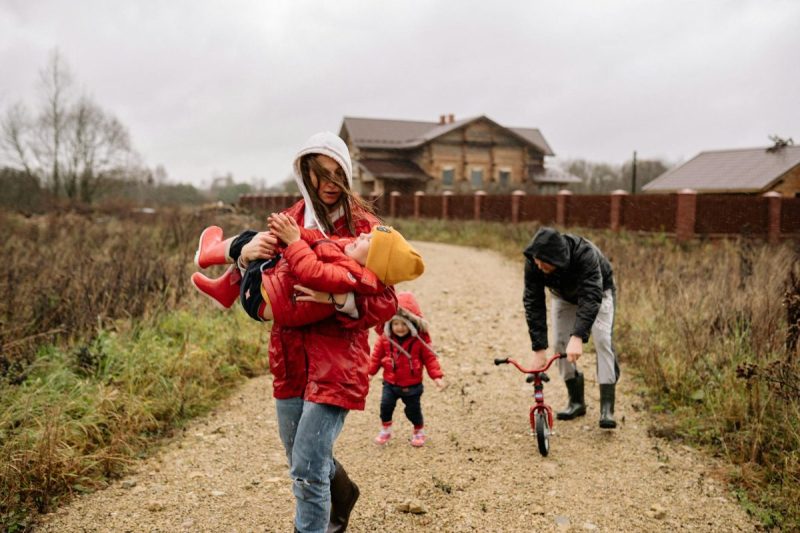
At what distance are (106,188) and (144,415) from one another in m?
36.9

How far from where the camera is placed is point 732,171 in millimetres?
27391

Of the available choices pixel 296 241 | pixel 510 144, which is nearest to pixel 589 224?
pixel 296 241

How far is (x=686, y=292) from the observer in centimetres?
741

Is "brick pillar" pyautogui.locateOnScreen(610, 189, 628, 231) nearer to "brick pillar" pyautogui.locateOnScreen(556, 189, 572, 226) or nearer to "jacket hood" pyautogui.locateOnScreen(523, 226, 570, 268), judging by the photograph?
"brick pillar" pyautogui.locateOnScreen(556, 189, 572, 226)

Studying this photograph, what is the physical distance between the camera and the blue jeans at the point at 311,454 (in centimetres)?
251

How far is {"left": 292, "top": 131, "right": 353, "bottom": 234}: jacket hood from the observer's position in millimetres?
2605

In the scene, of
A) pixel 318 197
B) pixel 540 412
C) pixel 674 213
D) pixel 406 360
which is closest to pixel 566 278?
pixel 540 412

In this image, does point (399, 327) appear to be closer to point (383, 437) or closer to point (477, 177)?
point (383, 437)

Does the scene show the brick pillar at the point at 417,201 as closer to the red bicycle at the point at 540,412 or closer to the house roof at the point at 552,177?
the house roof at the point at 552,177

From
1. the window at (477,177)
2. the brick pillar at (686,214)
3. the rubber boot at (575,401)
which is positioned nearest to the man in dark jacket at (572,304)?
the rubber boot at (575,401)

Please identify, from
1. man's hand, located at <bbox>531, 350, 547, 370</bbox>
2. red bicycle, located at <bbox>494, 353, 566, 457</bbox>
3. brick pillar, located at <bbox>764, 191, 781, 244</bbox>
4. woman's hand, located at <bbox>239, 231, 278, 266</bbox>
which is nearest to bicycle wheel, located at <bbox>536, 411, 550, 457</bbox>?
red bicycle, located at <bbox>494, 353, 566, 457</bbox>

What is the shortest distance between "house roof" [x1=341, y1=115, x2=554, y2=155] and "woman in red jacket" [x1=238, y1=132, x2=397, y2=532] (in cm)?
3658

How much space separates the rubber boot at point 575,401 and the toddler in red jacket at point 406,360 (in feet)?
4.54

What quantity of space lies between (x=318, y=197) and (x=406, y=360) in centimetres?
224
